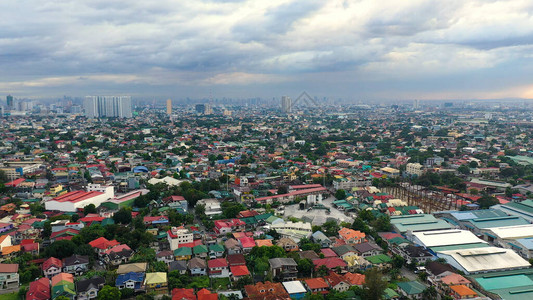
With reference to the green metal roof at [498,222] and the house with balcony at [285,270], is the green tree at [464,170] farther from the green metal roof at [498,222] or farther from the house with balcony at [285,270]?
the house with balcony at [285,270]

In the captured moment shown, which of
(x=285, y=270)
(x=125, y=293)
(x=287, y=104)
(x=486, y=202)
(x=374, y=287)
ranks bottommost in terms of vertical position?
(x=125, y=293)

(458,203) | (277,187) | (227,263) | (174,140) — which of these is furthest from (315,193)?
(174,140)

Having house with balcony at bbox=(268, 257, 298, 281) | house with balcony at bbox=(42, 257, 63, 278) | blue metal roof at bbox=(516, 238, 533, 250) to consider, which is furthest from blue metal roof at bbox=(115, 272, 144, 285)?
blue metal roof at bbox=(516, 238, 533, 250)

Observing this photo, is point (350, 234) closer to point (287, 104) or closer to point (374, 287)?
point (374, 287)

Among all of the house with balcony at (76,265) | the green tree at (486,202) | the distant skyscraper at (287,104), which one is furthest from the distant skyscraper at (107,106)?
the green tree at (486,202)

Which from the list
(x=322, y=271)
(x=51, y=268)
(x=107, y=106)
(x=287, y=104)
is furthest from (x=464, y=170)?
(x=107, y=106)

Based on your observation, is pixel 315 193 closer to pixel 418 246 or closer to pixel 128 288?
pixel 418 246
